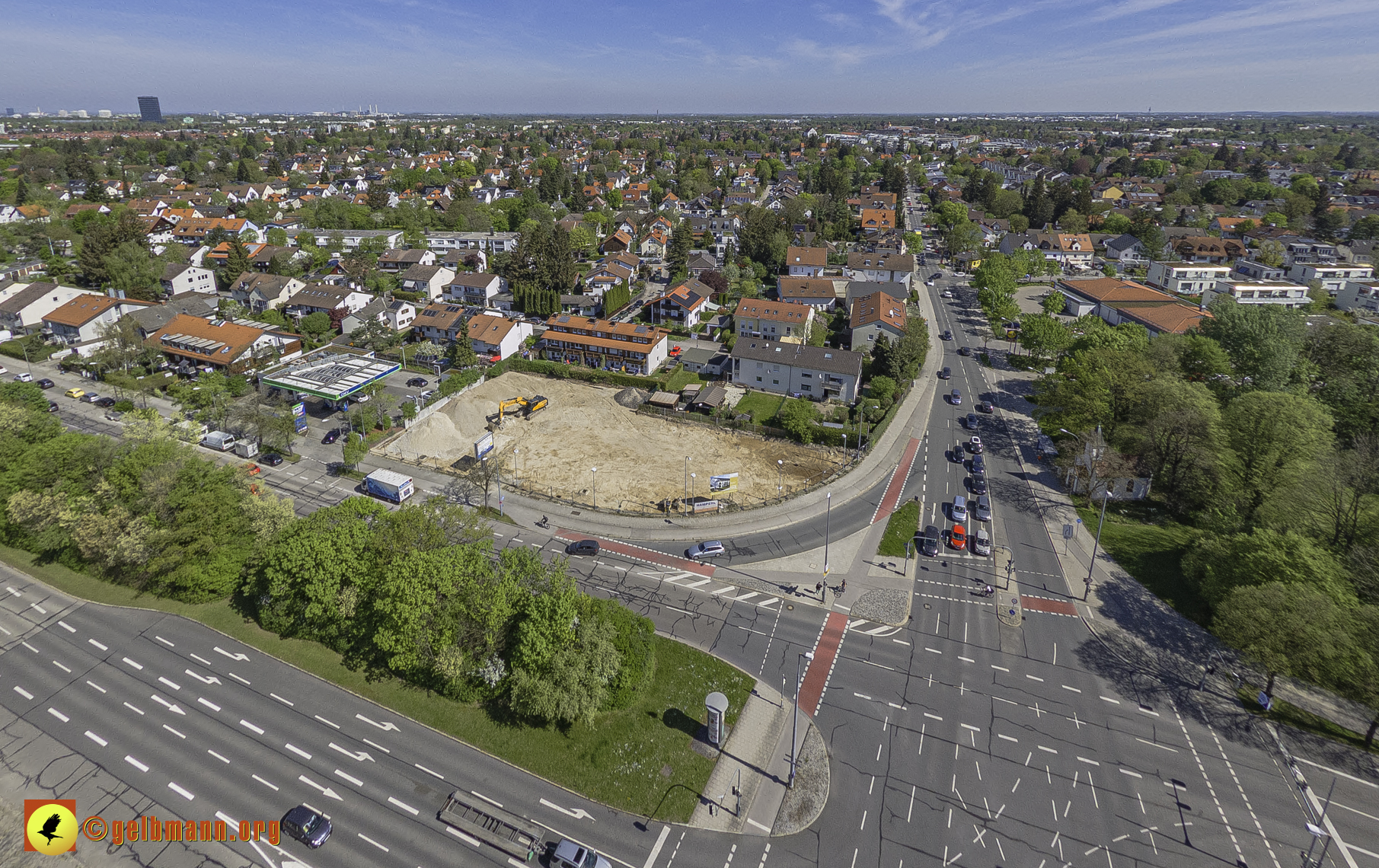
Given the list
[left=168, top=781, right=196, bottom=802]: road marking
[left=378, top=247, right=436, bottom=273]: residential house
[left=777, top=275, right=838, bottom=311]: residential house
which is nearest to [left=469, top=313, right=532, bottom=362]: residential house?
[left=378, top=247, right=436, bottom=273]: residential house

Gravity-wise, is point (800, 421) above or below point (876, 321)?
below

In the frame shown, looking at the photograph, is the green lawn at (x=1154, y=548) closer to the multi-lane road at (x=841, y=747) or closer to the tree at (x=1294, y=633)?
the multi-lane road at (x=841, y=747)

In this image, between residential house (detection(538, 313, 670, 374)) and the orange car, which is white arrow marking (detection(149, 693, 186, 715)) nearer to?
the orange car

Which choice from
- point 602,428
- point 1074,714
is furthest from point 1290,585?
point 602,428

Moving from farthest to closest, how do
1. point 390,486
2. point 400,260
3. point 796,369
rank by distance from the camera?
point 400,260 < point 796,369 < point 390,486

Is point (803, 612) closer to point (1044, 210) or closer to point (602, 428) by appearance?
point (602, 428)

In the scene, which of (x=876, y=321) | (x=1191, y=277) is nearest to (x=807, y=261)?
(x=876, y=321)

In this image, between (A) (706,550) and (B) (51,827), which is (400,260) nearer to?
(A) (706,550)
